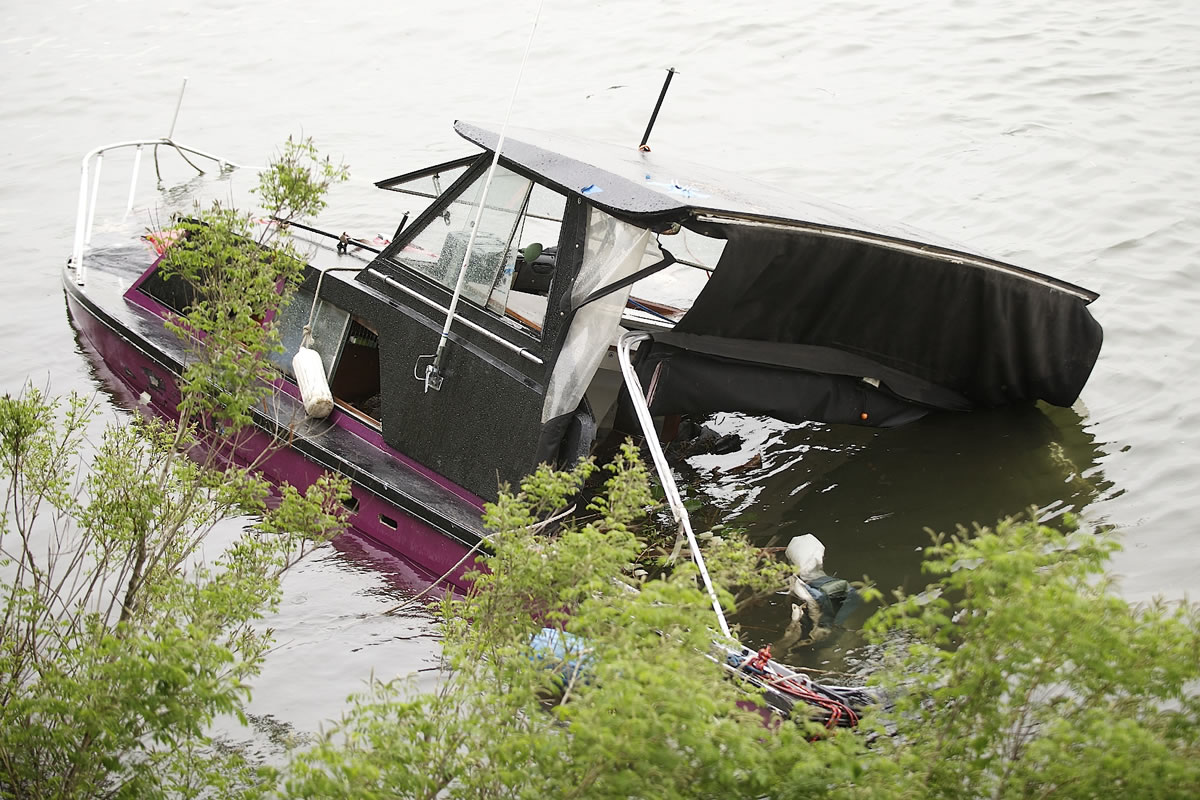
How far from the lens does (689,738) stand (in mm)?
3102

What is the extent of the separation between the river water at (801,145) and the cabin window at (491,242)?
1.88 m

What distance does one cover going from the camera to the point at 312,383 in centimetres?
756

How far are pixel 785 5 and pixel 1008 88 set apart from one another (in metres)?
4.63

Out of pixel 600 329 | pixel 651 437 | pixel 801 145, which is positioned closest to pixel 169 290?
pixel 600 329

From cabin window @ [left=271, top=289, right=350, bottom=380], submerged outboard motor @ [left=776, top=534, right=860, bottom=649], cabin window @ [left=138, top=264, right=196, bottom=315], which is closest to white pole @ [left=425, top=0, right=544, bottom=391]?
cabin window @ [left=271, top=289, right=350, bottom=380]

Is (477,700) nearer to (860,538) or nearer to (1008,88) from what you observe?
(860,538)

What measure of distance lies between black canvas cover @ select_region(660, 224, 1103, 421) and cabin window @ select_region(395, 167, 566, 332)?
107 cm

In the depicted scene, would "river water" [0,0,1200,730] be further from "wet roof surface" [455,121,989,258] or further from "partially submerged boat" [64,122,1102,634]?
"wet roof surface" [455,121,989,258]

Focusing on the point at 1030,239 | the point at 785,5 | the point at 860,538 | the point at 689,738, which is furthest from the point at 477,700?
the point at 785,5

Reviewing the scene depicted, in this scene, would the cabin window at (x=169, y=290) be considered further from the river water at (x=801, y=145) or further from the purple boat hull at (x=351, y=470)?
the river water at (x=801, y=145)

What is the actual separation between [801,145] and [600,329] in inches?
Result: 353

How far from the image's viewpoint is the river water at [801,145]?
7223 millimetres

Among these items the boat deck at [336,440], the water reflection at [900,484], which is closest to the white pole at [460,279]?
the boat deck at [336,440]

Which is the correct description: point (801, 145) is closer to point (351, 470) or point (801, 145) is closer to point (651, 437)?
point (351, 470)
